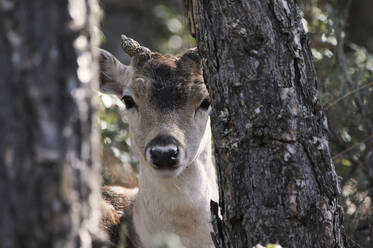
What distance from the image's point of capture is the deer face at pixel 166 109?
439 cm

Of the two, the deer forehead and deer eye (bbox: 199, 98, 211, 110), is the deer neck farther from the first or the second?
the deer forehead

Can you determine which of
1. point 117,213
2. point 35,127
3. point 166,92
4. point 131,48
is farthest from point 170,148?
point 35,127

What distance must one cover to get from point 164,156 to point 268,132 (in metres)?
1.00

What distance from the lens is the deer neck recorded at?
4684 millimetres

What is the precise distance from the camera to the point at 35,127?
220 centimetres

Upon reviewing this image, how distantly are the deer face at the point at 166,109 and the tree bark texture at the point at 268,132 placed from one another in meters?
0.71

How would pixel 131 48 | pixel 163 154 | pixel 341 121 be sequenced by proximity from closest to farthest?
pixel 163 154 → pixel 131 48 → pixel 341 121

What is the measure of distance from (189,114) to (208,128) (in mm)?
320

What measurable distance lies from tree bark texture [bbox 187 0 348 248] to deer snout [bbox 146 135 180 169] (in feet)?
2.04

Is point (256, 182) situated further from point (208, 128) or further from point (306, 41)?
point (208, 128)

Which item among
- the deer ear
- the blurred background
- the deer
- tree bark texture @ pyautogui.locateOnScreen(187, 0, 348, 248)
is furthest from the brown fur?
tree bark texture @ pyautogui.locateOnScreen(187, 0, 348, 248)

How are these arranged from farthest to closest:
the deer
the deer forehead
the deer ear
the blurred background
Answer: the blurred background, the deer ear, the deer forehead, the deer

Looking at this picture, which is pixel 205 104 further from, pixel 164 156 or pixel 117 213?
pixel 117 213

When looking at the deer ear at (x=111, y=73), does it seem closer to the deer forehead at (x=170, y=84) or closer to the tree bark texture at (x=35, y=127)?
the deer forehead at (x=170, y=84)
